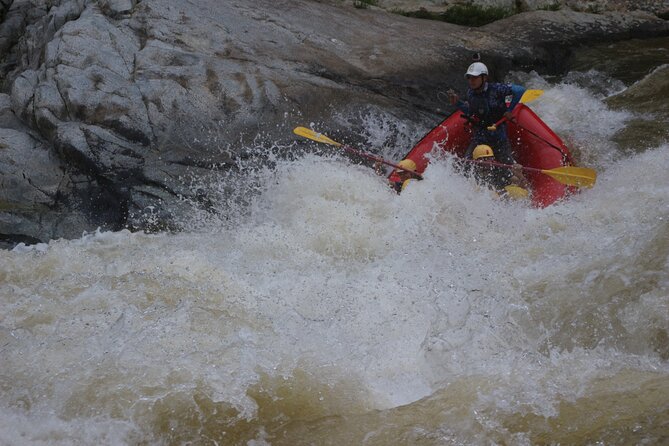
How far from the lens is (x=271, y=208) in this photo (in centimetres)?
563

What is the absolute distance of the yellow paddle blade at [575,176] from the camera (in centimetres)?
534

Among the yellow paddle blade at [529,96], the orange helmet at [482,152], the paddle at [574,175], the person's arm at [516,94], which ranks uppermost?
the person's arm at [516,94]

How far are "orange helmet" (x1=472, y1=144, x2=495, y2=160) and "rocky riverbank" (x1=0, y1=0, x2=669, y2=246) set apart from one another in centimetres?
147

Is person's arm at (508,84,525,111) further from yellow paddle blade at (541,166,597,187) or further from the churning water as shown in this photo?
the churning water

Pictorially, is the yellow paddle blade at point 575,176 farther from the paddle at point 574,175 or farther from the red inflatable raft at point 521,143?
the red inflatable raft at point 521,143

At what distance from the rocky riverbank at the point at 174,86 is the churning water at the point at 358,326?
56cm

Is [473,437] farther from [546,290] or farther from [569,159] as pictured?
[569,159]

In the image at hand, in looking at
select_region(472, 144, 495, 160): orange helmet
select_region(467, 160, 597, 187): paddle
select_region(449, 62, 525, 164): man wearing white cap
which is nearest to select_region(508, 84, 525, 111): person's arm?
select_region(449, 62, 525, 164): man wearing white cap

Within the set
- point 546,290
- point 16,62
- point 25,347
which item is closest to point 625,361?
point 546,290

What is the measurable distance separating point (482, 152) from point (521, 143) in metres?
0.73

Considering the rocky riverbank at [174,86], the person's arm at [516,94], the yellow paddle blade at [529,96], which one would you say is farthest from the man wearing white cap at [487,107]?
the rocky riverbank at [174,86]

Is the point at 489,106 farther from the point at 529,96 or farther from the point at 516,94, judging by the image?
the point at 529,96

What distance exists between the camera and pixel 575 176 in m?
5.37

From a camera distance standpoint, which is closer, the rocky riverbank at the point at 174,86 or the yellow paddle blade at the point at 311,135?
the rocky riverbank at the point at 174,86
